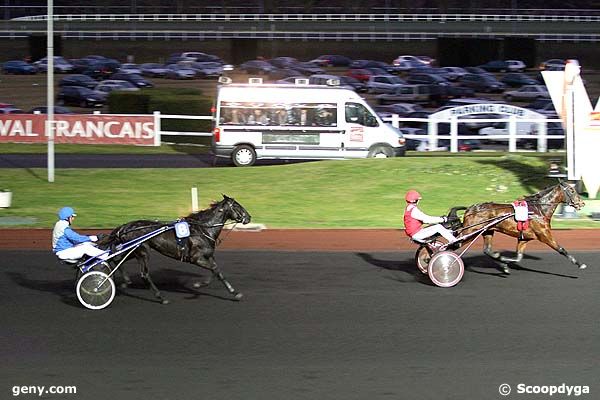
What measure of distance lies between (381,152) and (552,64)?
40450 millimetres

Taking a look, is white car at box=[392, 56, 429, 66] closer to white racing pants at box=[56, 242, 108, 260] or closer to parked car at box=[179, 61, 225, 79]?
parked car at box=[179, 61, 225, 79]

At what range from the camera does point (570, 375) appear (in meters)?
9.92

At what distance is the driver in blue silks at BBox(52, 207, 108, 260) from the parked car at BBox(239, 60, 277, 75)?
49.1 m

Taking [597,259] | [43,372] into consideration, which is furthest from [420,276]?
[43,372]

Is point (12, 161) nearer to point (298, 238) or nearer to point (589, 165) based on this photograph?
point (298, 238)

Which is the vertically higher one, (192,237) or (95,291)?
(192,237)

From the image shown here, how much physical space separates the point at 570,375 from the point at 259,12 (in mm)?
73640

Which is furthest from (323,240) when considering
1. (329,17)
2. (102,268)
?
(329,17)

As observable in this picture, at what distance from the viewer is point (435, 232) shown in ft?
45.0

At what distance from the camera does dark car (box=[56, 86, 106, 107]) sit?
170 feet

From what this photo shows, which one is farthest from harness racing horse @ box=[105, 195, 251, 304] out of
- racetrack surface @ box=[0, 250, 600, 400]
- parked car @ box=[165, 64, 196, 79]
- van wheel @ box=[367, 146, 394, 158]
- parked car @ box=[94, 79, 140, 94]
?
parked car @ box=[165, 64, 196, 79]

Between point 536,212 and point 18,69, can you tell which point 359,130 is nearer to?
point 536,212

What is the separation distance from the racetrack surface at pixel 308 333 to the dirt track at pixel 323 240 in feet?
5.07

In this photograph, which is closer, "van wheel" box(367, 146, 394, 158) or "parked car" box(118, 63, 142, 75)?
"van wheel" box(367, 146, 394, 158)
